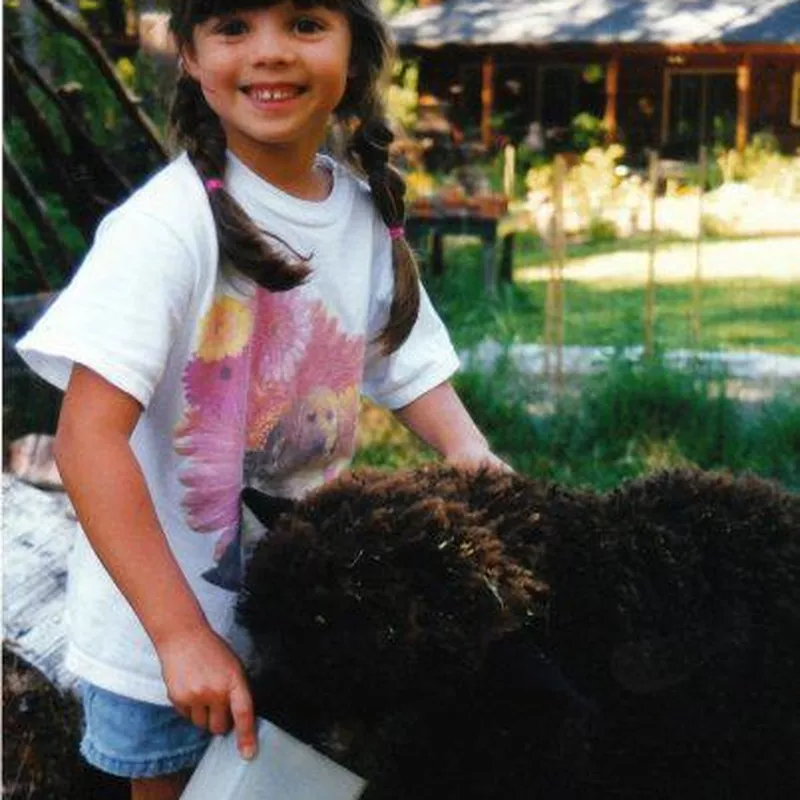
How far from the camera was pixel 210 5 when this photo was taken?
1743 mm

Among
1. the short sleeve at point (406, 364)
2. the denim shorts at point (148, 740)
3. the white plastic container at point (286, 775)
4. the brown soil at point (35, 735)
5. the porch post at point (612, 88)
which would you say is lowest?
the porch post at point (612, 88)

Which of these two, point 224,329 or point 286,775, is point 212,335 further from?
point 286,775

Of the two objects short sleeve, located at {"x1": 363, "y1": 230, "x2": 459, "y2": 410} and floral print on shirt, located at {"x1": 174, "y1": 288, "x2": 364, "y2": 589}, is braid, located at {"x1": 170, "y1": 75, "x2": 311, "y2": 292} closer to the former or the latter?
floral print on shirt, located at {"x1": 174, "y1": 288, "x2": 364, "y2": 589}

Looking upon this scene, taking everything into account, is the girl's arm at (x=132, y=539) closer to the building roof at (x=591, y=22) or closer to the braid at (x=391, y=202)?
the braid at (x=391, y=202)

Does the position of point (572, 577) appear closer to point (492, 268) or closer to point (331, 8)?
point (331, 8)

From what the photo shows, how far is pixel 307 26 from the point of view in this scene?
1.77 m

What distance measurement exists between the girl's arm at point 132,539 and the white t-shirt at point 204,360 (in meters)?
0.03

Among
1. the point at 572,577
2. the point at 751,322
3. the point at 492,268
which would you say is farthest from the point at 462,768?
the point at 492,268

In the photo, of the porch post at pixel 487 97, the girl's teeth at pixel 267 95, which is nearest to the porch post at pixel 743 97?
the porch post at pixel 487 97

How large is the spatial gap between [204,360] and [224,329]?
0.03 meters

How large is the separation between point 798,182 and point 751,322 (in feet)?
12.4

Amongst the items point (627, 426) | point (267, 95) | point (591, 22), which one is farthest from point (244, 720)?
point (591, 22)

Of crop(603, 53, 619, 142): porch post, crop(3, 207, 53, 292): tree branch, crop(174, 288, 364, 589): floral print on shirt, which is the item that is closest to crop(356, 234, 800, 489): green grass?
crop(3, 207, 53, 292): tree branch

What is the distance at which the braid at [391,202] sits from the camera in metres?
A: 1.97
